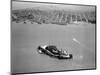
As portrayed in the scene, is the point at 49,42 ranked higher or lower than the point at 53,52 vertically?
higher

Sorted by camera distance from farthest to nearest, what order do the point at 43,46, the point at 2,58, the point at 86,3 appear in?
the point at 86,3
the point at 43,46
the point at 2,58

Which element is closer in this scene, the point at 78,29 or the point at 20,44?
the point at 20,44

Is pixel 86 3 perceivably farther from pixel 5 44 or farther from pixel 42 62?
pixel 5 44

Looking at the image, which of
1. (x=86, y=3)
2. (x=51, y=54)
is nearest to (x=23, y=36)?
(x=51, y=54)
